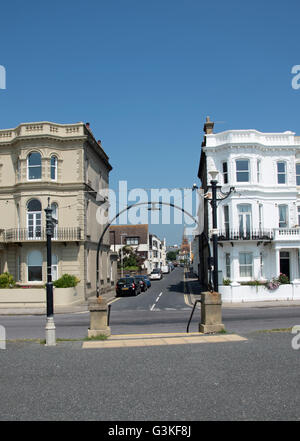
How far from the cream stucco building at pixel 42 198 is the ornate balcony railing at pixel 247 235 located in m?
10.2

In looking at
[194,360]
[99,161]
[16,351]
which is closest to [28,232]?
[99,161]

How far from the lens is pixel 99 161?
37.9m

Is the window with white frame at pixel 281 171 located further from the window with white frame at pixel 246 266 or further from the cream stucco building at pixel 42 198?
the cream stucco building at pixel 42 198

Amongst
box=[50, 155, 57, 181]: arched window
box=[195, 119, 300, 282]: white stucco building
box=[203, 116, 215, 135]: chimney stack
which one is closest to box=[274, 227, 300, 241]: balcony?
box=[195, 119, 300, 282]: white stucco building

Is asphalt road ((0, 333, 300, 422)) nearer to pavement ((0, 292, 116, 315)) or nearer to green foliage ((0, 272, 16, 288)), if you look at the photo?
pavement ((0, 292, 116, 315))

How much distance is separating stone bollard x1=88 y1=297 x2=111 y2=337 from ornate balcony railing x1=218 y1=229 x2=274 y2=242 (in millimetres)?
18392

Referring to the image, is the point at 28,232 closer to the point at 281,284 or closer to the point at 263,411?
the point at 281,284

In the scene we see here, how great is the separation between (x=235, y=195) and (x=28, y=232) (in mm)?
15031

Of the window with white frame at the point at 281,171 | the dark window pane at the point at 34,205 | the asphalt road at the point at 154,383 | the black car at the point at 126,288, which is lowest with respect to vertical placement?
the black car at the point at 126,288

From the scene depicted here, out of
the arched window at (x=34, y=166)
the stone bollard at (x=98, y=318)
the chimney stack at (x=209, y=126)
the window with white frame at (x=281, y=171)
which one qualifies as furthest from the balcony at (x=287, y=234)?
the stone bollard at (x=98, y=318)

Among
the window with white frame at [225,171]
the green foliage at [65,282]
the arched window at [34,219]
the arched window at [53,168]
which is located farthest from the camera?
the window with white frame at [225,171]

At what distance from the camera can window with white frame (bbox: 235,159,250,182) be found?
3134 centimetres

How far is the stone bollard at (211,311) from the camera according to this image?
1334cm

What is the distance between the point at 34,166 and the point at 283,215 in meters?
18.7
